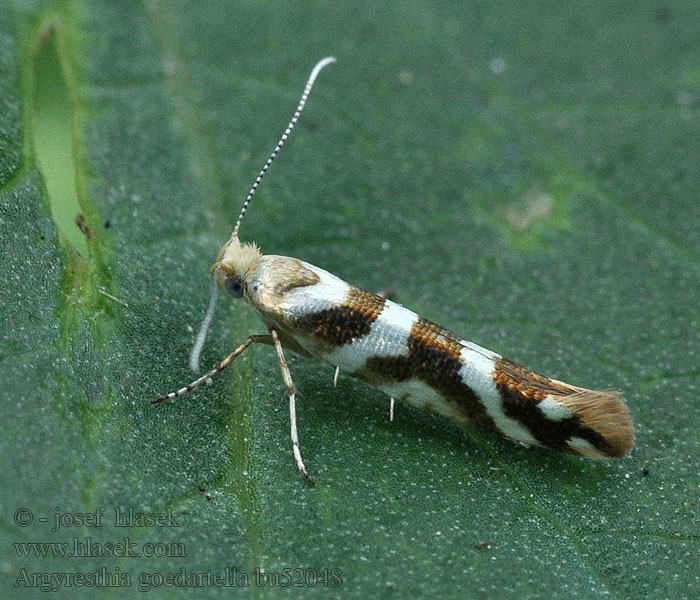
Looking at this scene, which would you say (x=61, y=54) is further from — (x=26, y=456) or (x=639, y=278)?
(x=639, y=278)

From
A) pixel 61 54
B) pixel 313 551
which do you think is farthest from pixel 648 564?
pixel 61 54

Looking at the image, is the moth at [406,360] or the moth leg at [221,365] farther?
the moth at [406,360]

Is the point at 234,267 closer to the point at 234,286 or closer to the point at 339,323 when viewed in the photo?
the point at 234,286

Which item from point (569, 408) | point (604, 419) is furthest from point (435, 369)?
point (604, 419)

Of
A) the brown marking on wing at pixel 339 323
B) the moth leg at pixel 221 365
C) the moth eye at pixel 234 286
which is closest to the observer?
the moth leg at pixel 221 365

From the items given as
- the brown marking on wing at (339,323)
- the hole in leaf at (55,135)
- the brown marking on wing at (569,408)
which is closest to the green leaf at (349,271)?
the hole in leaf at (55,135)

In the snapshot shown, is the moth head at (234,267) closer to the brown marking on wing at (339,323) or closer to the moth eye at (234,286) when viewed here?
the moth eye at (234,286)

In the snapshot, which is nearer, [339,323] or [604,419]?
[604,419]

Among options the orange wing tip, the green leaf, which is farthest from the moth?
the green leaf
